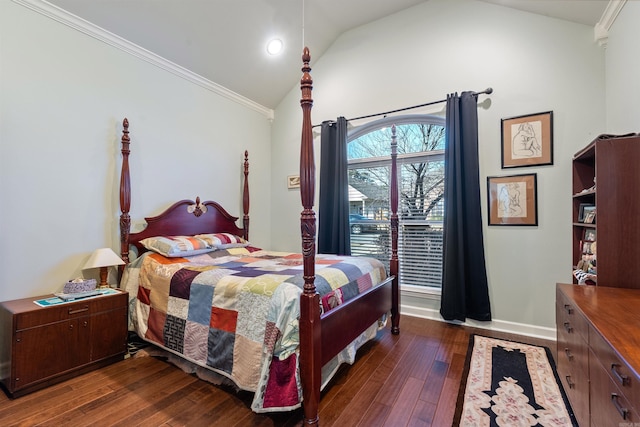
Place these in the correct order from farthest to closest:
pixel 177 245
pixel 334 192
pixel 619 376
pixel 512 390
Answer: pixel 334 192 < pixel 177 245 < pixel 512 390 < pixel 619 376

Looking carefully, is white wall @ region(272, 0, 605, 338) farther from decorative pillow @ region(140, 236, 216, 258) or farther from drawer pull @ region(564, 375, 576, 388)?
decorative pillow @ region(140, 236, 216, 258)

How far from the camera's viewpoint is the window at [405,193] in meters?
3.57

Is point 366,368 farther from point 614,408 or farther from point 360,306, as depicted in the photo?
point 614,408

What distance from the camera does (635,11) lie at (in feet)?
6.72

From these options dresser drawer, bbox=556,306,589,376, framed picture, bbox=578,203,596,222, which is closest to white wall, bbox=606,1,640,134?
framed picture, bbox=578,203,596,222

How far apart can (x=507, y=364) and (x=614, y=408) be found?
1.37 m

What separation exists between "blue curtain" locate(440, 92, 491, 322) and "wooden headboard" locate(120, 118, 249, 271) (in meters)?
2.61

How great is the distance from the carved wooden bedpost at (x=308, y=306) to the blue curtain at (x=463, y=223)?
2045 mm

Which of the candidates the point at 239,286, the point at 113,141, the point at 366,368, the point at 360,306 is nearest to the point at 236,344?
the point at 239,286

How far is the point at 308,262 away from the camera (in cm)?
166

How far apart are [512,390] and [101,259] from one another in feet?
10.7

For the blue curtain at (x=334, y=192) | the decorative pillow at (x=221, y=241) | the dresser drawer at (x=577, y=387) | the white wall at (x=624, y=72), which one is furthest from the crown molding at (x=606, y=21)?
the decorative pillow at (x=221, y=241)

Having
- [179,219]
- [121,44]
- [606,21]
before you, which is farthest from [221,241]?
[606,21]

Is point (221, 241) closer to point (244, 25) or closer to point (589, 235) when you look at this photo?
point (244, 25)
